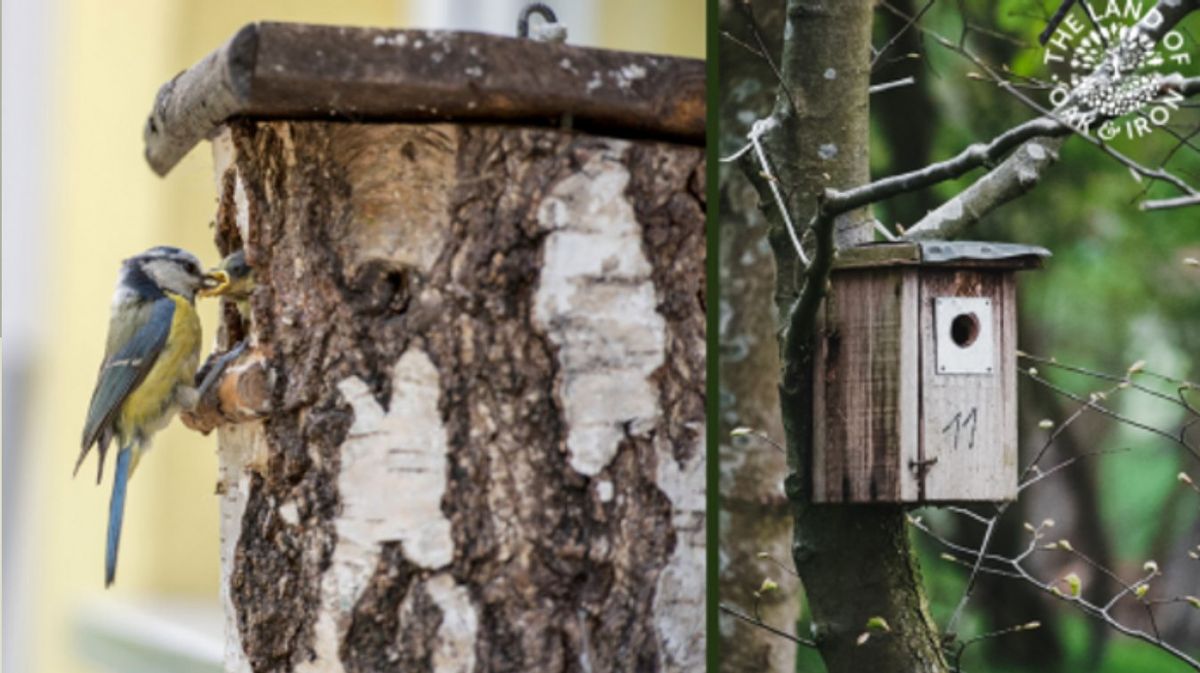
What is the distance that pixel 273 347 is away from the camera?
1.67m

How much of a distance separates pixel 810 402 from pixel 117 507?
3.50 ft

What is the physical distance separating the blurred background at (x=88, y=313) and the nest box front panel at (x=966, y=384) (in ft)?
6.65

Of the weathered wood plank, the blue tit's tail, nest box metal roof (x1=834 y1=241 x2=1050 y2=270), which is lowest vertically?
the blue tit's tail

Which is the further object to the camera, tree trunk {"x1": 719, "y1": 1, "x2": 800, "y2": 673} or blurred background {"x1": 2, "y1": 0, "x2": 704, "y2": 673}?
blurred background {"x1": 2, "y1": 0, "x2": 704, "y2": 673}

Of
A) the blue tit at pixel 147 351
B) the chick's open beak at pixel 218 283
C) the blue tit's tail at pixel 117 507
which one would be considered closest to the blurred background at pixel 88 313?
the blue tit's tail at pixel 117 507

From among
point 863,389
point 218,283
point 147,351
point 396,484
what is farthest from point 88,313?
point 863,389

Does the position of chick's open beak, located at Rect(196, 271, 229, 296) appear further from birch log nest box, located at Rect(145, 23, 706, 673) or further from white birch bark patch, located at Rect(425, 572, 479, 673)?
white birch bark patch, located at Rect(425, 572, 479, 673)

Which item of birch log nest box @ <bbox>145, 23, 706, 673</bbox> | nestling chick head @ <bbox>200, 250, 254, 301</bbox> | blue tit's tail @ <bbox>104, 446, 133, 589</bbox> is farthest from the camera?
blue tit's tail @ <bbox>104, 446, 133, 589</bbox>

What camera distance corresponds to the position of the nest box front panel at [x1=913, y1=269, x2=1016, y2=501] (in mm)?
1444

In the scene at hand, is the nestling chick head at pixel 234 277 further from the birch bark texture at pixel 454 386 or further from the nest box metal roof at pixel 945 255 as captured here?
the nest box metal roof at pixel 945 255

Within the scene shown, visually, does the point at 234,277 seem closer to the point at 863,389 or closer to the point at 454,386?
the point at 454,386

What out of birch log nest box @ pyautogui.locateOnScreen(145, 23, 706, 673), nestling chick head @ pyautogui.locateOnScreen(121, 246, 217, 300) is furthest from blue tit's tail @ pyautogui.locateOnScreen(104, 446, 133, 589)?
birch log nest box @ pyautogui.locateOnScreen(145, 23, 706, 673)

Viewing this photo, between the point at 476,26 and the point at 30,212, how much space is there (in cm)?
175

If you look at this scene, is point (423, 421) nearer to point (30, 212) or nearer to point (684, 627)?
point (684, 627)
